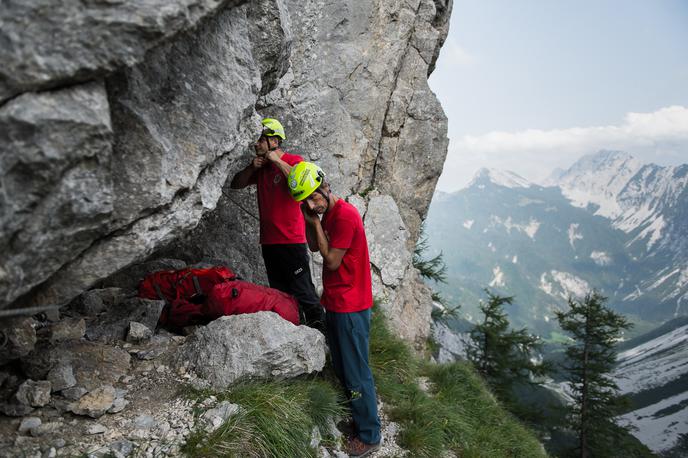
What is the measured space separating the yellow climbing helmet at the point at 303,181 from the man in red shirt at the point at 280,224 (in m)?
1.27

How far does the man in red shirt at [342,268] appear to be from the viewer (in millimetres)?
6512

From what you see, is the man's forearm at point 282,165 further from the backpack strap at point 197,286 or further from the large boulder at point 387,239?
the large boulder at point 387,239

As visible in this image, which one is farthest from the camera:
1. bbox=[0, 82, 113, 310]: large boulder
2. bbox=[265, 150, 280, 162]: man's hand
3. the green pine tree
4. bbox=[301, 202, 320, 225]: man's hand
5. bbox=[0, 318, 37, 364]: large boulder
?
the green pine tree

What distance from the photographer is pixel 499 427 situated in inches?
439

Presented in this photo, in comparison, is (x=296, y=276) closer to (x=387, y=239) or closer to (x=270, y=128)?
(x=270, y=128)

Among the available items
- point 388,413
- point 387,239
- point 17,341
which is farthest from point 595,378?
point 17,341

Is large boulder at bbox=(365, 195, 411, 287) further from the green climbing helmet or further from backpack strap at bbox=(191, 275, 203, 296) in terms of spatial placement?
backpack strap at bbox=(191, 275, 203, 296)

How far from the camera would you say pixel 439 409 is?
9.61 metres

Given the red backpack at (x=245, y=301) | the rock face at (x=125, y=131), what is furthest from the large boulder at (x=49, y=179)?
the red backpack at (x=245, y=301)

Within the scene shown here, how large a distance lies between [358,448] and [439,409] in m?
2.94

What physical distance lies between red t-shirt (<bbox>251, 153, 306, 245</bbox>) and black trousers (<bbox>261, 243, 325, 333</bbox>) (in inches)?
7.0

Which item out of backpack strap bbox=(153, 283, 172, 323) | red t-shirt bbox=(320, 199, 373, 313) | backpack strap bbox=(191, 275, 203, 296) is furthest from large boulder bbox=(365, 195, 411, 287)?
red t-shirt bbox=(320, 199, 373, 313)

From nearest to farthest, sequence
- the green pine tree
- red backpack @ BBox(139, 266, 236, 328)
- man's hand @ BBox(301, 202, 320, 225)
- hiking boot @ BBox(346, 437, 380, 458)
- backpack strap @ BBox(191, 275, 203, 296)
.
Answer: man's hand @ BBox(301, 202, 320, 225), hiking boot @ BBox(346, 437, 380, 458), red backpack @ BBox(139, 266, 236, 328), backpack strap @ BBox(191, 275, 203, 296), the green pine tree

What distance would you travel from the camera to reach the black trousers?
325 inches
